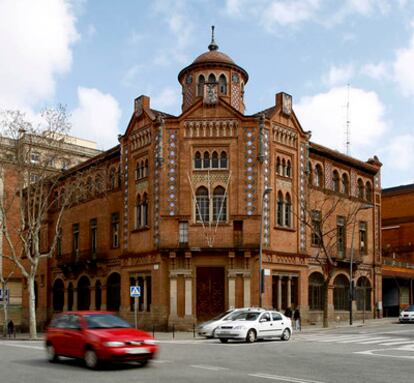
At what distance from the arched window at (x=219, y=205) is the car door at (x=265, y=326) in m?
10.7

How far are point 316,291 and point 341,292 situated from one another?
12.4 feet

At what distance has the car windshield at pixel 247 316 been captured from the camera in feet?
92.9

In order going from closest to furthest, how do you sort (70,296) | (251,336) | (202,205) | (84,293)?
(251,336)
(202,205)
(84,293)
(70,296)

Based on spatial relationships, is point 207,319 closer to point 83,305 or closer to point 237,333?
point 237,333

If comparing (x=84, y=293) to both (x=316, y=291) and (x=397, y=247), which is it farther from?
(x=397, y=247)

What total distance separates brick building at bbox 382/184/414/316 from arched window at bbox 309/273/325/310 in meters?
9.16

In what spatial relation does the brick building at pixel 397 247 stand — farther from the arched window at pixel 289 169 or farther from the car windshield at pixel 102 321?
the car windshield at pixel 102 321

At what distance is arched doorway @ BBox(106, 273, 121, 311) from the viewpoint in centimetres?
4481

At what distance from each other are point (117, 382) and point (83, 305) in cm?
3672

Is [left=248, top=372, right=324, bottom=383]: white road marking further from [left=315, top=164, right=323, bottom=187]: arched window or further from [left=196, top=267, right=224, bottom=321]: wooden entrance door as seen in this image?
[left=315, top=164, right=323, bottom=187]: arched window

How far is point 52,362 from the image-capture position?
18156 mm

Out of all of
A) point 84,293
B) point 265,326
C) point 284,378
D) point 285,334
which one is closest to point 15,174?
point 84,293

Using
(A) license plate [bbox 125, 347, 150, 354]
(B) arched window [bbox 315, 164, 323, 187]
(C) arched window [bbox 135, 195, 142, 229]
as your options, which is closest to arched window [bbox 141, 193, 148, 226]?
(C) arched window [bbox 135, 195, 142, 229]

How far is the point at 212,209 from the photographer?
38.6 metres
